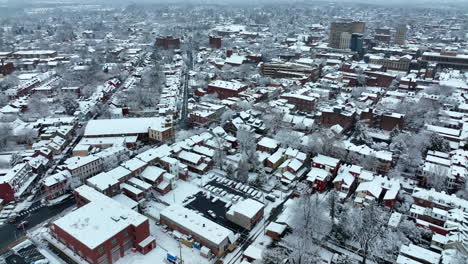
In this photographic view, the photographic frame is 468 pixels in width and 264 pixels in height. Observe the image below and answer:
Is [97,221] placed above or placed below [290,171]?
above

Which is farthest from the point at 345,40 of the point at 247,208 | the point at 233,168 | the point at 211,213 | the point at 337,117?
the point at 211,213

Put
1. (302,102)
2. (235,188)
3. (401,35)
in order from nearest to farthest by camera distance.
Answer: (235,188) < (302,102) < (401,35)

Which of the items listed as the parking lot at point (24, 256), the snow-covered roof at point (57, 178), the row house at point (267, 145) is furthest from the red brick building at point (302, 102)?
the parking lot at point (24, 256)

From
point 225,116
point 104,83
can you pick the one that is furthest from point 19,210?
point 104,83

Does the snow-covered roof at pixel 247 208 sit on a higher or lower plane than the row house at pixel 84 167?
lower

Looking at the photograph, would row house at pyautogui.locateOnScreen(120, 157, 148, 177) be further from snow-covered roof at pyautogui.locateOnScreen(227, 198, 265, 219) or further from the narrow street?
A: snow-covered roof at pyautogui.locateOnScreen(227, 198, 265, 219)

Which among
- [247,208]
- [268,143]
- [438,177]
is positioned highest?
[268,143]

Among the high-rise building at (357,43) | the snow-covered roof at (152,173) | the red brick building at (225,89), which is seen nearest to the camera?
the snow-covered roof at (152,173)

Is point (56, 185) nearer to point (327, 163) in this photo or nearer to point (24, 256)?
point (24, 256)

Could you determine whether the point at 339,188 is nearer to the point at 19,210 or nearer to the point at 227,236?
the point at 227,236

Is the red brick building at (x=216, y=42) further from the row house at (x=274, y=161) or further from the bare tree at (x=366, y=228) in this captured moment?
the bare tree at (x=366, y=228)

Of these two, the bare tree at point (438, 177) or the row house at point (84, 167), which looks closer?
the bare tree at point (438, 177)
